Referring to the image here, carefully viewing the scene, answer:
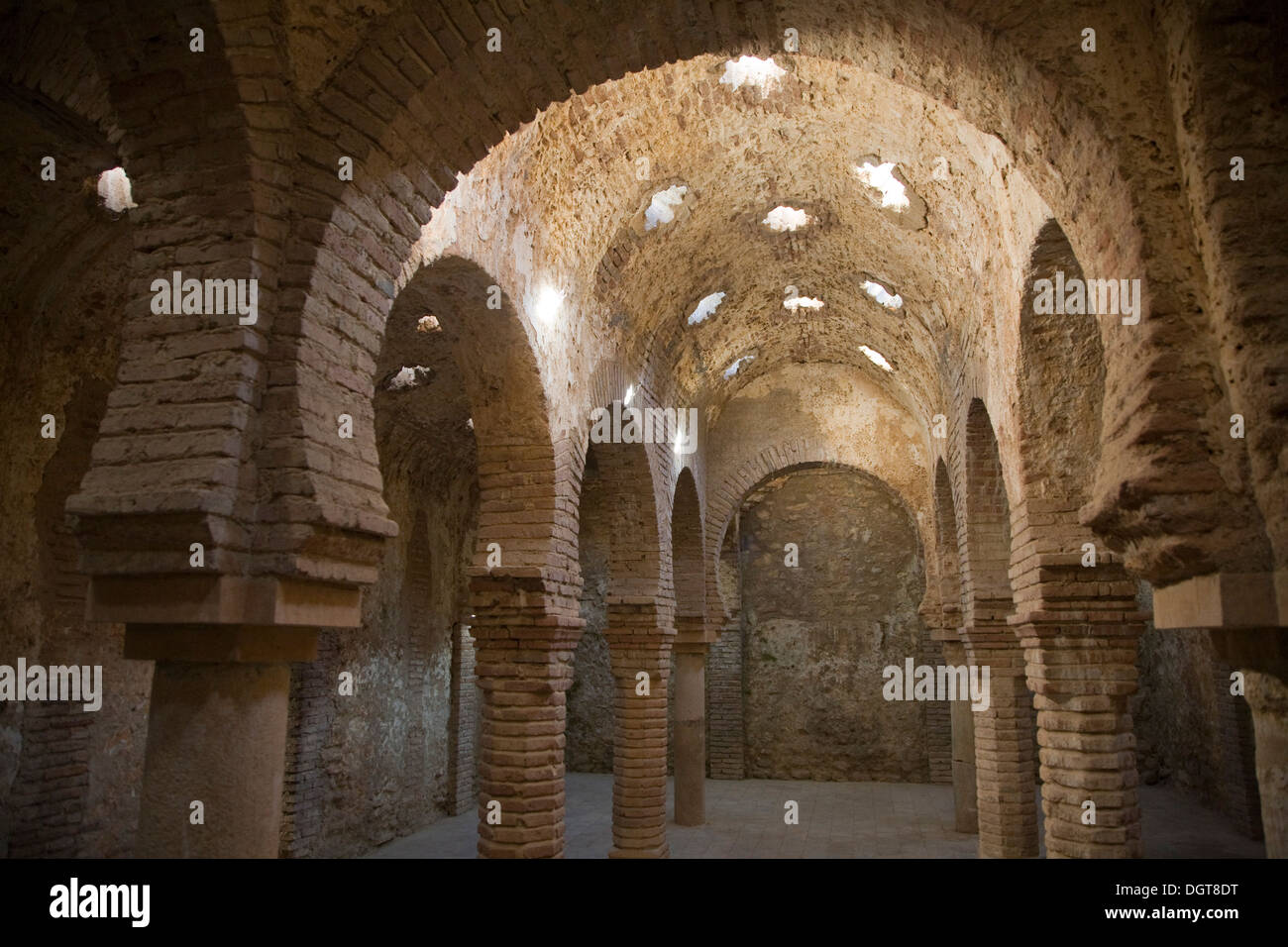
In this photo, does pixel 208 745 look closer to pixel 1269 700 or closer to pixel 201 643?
pixel 201 643

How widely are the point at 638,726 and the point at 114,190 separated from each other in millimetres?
6682

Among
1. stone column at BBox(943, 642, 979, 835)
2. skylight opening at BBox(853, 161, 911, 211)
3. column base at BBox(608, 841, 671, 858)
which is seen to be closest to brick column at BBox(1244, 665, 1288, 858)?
skylight opening at BBox(853, 161, 911, 211)

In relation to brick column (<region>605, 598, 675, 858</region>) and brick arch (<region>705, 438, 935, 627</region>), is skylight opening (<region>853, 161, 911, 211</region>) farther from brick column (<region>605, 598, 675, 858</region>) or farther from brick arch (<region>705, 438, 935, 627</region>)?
brick arch (<region>705, 438, 935, 627</region>)

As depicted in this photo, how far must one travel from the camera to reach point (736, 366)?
12898 mm

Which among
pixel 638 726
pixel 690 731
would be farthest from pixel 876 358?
pixel 638 726

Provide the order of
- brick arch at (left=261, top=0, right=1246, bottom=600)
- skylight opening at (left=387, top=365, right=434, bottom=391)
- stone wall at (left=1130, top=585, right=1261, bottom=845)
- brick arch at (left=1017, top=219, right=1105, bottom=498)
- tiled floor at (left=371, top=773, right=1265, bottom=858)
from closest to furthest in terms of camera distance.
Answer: brick arch at (left=261, top=0, right=1246, bottom=600), brick arch at (left=1017, top=219, right=1105, bottom=498), tiled floor at (left=371, top=773, right=1265, bottom=858), skylight opening at (left=387, top=365, right=434, bottom=391), stone wall at (left=1130, top=585, right=1261, bottom=845)

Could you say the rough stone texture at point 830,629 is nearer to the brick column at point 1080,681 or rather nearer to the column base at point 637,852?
the column base at point 637,852

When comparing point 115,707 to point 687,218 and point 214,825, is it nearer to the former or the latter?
point 214,825

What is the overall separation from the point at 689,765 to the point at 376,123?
Result: 33.7 feet

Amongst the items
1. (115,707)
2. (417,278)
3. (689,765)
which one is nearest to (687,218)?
(417,278)

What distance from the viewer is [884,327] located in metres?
11.1

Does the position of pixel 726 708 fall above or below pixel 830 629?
below

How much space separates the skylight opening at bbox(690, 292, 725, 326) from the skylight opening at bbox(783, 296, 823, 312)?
3.79ft

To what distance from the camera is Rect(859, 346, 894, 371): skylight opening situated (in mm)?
12281
